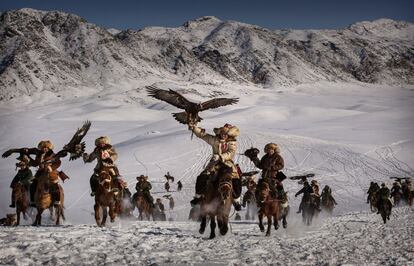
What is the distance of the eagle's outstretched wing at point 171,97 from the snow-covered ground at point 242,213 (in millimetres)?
2562

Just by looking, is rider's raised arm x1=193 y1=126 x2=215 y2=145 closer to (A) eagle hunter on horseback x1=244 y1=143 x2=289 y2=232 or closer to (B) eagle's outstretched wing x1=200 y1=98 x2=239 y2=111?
(B) eagle's outstretched wing x1=200 y1=98 x2=239 y2=111

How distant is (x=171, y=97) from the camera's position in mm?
8438

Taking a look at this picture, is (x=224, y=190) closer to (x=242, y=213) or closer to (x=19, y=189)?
(x=19, y=189)

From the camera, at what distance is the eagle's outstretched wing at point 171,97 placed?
8.26 metres

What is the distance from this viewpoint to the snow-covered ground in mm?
6961

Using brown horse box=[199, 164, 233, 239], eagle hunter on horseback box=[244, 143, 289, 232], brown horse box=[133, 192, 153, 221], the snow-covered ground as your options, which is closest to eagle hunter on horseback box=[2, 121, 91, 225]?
the snow-covered ground

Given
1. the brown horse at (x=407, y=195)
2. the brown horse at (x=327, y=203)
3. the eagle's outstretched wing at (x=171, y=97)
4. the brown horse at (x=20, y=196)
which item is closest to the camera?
the eagle's outstretched wing at (x=171, y=97)

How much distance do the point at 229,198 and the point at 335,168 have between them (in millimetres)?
31797

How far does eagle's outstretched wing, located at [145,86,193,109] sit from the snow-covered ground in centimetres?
256

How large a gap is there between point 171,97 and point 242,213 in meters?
19.3

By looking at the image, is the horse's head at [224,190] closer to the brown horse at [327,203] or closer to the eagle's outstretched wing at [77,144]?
the eagle's outstretched wing at [77,144]

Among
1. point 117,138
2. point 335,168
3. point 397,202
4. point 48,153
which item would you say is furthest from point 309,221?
point 117,138

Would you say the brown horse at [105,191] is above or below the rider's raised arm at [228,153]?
below

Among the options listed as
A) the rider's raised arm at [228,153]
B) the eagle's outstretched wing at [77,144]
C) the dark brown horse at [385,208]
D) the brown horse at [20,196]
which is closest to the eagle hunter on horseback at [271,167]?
the rider's raised arm at [228,153]
